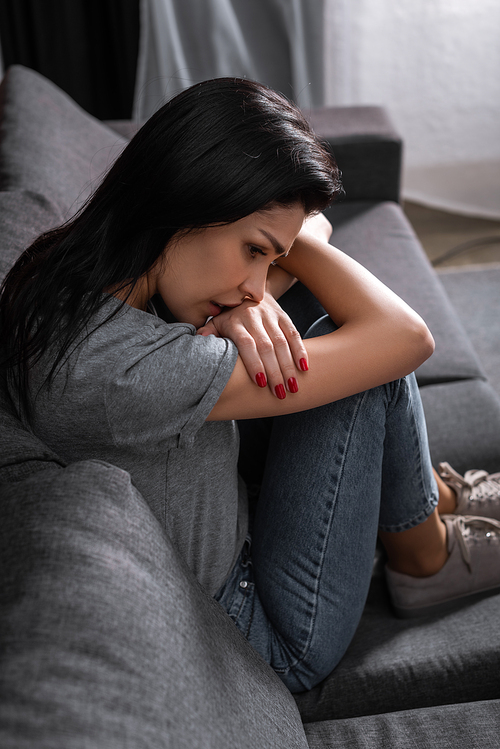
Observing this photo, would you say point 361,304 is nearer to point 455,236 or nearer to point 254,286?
point 254,286

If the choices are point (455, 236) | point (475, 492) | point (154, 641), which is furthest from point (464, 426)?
point (455, 236)

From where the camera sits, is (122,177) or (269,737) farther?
(122,177)

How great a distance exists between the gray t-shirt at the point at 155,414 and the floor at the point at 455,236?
2.07m

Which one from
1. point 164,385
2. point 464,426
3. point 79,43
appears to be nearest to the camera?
point 164,385

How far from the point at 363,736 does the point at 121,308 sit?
607mm


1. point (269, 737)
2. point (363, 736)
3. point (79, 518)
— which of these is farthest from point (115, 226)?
point (363, 736)

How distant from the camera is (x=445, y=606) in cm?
102

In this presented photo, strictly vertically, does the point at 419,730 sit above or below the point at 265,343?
below

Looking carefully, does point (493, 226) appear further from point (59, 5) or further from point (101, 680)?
point (101, 680)

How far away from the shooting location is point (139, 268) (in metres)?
0.79

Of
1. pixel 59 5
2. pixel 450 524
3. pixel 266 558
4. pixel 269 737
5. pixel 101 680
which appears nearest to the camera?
pixel 101 680

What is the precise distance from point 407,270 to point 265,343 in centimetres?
99

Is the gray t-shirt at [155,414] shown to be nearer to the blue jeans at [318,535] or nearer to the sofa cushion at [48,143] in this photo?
the blue jeans at [318,535]

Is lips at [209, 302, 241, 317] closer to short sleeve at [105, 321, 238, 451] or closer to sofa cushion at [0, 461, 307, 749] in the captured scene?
short sleeve at [105, 321, 238, 451]
